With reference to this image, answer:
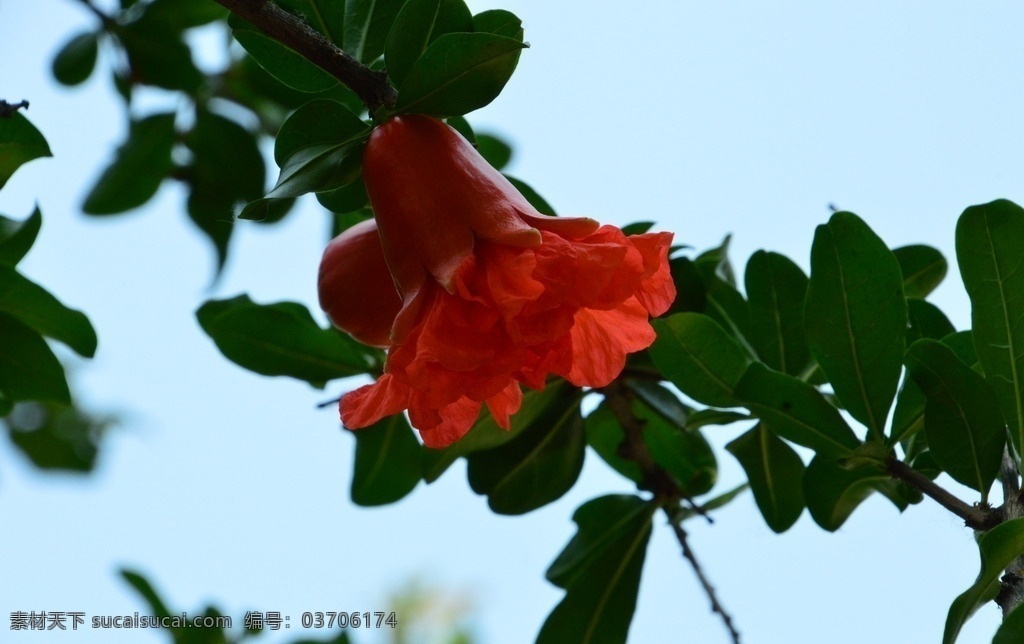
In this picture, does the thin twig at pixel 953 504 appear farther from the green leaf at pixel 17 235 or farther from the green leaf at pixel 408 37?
the green leaf at pixel 17 235

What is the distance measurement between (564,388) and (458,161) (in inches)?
18.2

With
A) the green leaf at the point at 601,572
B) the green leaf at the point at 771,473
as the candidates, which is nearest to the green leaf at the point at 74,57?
the green leaf at the point at 601,572

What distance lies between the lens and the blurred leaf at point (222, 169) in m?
1.84

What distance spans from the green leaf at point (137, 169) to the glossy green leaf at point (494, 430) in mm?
955

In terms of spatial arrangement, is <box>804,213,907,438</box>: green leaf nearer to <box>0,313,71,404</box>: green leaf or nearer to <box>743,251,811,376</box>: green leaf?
<box>743,251,811,376</box>: green leaf

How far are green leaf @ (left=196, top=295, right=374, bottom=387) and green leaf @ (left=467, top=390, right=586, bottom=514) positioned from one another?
194 mm

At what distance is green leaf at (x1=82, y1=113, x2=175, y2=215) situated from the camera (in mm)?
1874

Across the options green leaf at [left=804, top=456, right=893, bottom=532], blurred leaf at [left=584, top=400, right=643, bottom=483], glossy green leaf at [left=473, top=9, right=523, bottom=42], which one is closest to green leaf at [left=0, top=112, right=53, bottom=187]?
glossy green leaf at [left=473, top=9, right=523, bottom=42]

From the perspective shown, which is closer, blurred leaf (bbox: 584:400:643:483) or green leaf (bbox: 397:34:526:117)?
green leaf (bbox: 397:34:526:117)

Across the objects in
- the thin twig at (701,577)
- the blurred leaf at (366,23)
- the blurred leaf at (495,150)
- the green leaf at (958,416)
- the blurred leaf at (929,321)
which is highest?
the blurred leaf at (495,150)

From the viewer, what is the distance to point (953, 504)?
0.95 meters

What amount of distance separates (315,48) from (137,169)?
118 cm

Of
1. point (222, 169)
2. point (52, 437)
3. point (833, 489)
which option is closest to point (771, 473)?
point (833, 489)

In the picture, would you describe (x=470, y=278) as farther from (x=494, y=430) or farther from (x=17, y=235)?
(x=17, y=235)
